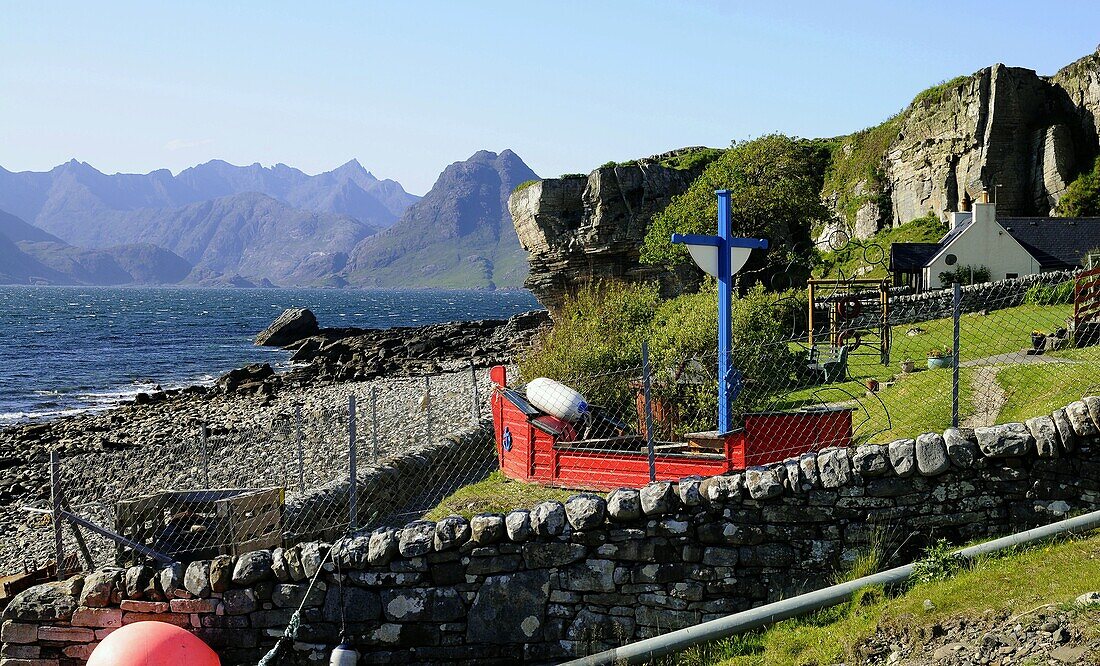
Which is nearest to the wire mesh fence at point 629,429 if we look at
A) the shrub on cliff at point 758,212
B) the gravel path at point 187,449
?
the gravel path at point 187,449

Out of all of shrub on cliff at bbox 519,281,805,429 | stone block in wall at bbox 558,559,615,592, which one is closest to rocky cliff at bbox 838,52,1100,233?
shrub on cliff at bbox 519,281,805,429

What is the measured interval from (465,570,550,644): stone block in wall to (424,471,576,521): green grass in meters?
3.65

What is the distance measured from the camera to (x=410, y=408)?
27.7m

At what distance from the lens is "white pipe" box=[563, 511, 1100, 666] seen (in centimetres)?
652

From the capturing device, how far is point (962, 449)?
22.5 feet

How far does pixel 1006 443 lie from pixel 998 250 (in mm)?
29456

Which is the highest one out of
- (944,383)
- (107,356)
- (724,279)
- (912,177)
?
(912,177)

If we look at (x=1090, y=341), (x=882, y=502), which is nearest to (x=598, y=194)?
(x=1090, y=341)

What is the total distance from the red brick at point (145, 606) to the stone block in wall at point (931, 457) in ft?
19.0

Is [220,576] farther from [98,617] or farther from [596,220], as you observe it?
[596,220]

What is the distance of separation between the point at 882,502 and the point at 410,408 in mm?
21827

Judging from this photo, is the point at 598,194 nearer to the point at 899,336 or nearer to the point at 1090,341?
the point at 899,336

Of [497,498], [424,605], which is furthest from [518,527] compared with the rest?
[497,498]

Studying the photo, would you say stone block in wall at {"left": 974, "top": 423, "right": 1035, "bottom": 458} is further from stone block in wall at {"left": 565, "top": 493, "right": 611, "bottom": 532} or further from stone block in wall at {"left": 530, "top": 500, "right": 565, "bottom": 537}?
stone block in wall at {"left": 530, "top": 500, "right": 565, "bottom": 537}
